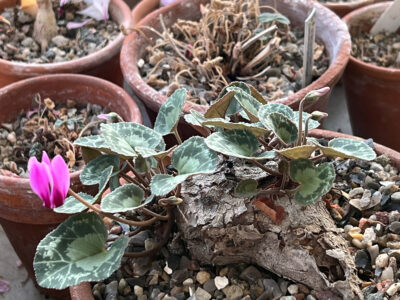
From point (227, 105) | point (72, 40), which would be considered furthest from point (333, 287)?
point (72, 40)

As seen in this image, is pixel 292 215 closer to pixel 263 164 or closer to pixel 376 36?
pixel 263 164

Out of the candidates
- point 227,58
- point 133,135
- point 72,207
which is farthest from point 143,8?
point 72,207

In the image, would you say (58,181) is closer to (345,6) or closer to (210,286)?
(210,286)

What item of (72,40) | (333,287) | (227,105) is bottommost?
(72,40)

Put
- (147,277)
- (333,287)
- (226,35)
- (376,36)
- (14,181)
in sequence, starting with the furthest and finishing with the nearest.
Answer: (376,36) < (226,35) < (14,181) < (147,277) < (333,287)

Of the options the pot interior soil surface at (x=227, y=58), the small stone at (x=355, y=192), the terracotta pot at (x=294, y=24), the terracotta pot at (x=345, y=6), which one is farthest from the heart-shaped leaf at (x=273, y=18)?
the small stone at (x=355, y=192)

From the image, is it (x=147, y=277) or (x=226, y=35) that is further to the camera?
(x=226, y=35)

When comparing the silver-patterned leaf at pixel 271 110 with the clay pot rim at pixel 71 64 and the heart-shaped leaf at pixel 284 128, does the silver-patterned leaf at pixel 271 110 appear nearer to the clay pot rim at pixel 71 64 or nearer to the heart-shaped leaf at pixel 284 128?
the heart-shaped leaf at pixel 284 128
